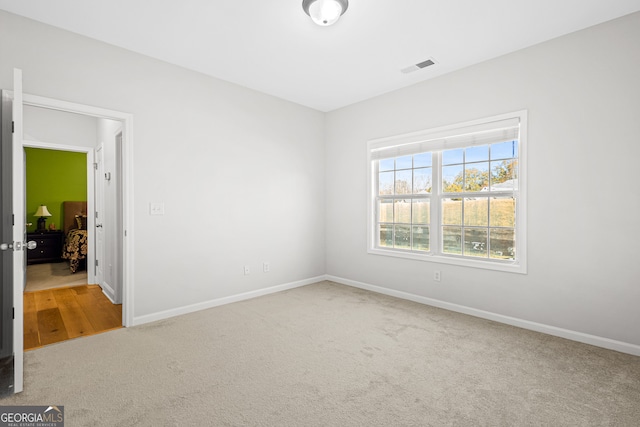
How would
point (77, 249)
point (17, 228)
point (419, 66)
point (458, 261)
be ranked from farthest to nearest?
1. point (77, 249)
2. point (458, 261)
3. point (419, 66)
4. point (17, 228)

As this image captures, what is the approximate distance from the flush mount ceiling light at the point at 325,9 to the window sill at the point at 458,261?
2.80 meters

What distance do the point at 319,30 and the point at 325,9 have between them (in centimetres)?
47

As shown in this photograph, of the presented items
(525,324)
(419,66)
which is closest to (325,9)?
(419,66)

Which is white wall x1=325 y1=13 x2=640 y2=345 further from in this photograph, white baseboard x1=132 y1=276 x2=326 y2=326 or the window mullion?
white baseboard x1=132 y1=276 x2=326 y2=326

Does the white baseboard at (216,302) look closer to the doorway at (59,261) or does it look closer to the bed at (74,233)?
the doorway at (59,261)

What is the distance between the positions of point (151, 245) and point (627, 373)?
426 centimetres

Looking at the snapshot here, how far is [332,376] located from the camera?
7.39ft

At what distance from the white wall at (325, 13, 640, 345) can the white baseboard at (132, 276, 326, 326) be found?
202cm

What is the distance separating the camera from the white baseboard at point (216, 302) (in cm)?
328

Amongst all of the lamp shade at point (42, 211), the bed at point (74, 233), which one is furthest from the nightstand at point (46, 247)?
the lamp shade at point (42, 211)

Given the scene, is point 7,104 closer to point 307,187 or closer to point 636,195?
point 307,187

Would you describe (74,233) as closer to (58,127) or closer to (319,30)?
(58,127)

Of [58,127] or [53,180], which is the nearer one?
[58,127]

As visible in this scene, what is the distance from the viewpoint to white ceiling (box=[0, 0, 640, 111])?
96.9 inches
